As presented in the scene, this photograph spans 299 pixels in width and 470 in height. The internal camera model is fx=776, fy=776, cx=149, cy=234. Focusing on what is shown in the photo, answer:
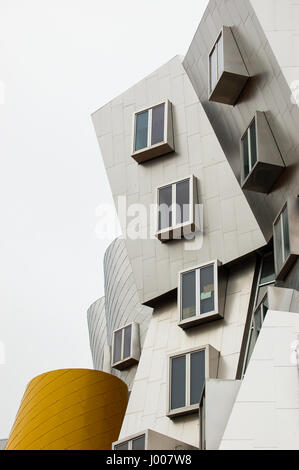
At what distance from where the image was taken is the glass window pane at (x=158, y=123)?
71.9 ft

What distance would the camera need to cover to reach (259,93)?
18.8 metres

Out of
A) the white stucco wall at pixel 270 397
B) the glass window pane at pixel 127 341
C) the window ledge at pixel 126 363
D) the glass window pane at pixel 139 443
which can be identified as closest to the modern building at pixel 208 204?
the glass window pane at pixel 139 443

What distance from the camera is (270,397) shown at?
1232 cm

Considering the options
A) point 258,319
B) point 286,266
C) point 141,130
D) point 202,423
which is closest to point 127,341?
point 141,130

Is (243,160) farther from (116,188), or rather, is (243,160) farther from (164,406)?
(164,406)

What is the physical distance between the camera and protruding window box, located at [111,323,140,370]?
960 inches

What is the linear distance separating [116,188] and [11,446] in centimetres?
828

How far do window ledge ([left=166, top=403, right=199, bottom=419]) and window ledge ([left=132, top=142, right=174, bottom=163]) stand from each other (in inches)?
291

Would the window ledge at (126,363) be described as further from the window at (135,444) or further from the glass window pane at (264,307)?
the glass window pane at (264,307)

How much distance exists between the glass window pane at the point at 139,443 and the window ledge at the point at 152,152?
323 inches

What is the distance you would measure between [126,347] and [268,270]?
7.19 m

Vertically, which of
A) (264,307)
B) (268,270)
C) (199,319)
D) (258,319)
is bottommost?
(258,319)

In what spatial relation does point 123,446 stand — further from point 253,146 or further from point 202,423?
point 253,146
